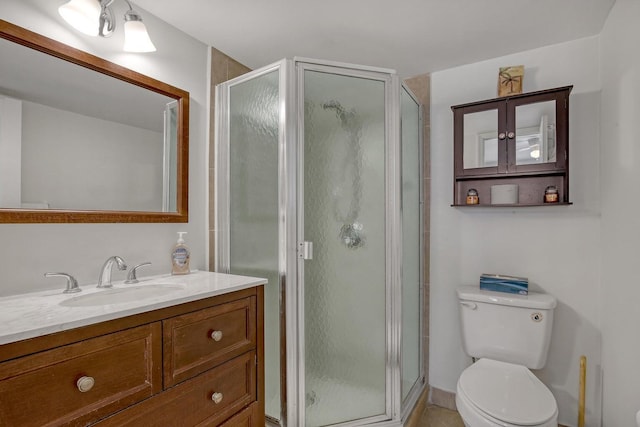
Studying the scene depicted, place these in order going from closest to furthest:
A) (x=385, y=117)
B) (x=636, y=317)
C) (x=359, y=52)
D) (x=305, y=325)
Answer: (x=636, y=317)
(x=305, y=325)
(x=385, y=117)
(x=359, y=52)

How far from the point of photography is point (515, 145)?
74.7 inches

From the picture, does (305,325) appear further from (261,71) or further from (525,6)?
(525,6)

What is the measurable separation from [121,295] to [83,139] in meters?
0.67

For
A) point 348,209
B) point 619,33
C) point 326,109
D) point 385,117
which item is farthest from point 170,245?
point 619,33

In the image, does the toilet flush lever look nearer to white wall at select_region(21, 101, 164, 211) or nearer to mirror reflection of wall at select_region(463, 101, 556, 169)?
mirror reflection of wall at select_region(463, 101, 556, 169)

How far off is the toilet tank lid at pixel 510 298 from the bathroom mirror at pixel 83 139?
1.66m

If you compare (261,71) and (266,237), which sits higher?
(261,71)

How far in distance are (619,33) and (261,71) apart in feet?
5.59

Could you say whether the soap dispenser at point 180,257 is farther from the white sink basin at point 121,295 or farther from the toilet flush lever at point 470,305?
the toilet flush lever at point 470,305

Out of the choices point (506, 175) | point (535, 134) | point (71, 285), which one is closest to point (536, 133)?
point (535, 134)

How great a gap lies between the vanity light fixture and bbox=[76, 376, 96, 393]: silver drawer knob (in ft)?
4.27

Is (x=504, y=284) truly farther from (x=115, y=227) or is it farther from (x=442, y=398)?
(x=115, y=227)

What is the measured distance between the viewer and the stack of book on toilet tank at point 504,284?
6.20 feet

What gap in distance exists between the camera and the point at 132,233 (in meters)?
1.55
